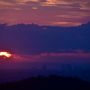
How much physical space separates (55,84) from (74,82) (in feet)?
8.64

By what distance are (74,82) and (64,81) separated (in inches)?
58.1

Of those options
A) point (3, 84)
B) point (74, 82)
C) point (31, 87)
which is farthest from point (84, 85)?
point (3, 84)

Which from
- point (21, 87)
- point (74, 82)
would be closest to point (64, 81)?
point (74, 82)

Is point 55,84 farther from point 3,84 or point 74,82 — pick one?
point 3,84

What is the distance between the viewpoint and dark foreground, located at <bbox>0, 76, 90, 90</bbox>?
7075 centimetres

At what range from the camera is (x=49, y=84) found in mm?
72062

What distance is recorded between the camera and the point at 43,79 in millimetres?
75188

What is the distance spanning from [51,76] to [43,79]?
321cm

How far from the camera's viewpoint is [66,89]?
69750 mm

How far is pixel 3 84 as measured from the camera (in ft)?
250

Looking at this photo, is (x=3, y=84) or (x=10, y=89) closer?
(x=10, y=89)

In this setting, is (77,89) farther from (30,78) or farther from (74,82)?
(30,78)

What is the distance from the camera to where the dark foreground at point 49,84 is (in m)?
70.8

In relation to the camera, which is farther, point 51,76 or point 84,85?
point 51,76
